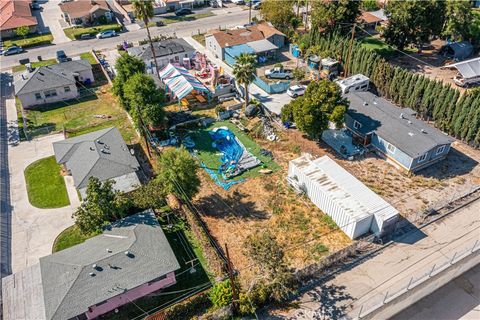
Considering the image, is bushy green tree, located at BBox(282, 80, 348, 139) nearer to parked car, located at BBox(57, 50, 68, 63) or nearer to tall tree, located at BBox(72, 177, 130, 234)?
tall tree, located at BBox(72, 177, 130, 234)

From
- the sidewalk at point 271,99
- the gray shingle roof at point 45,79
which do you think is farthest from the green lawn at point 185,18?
the gray shingle roof at point 45,79

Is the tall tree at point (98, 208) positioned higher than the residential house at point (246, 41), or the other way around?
the residential house at point (246, 41)

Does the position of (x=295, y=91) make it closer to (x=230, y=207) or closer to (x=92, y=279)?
(x=230, y=207)

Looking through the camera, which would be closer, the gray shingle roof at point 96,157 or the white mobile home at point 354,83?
the gray shingle roof at point 96,157

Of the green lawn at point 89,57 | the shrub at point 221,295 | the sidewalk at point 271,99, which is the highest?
the green lawn at point 89,57

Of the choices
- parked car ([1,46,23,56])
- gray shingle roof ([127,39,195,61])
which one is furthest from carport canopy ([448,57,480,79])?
parked car ([1,46,23,56])

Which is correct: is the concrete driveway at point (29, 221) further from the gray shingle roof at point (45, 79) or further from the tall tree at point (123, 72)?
the gray shingle roof at point (45, 79)

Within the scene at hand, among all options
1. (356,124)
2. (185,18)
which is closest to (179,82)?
(356,124)
